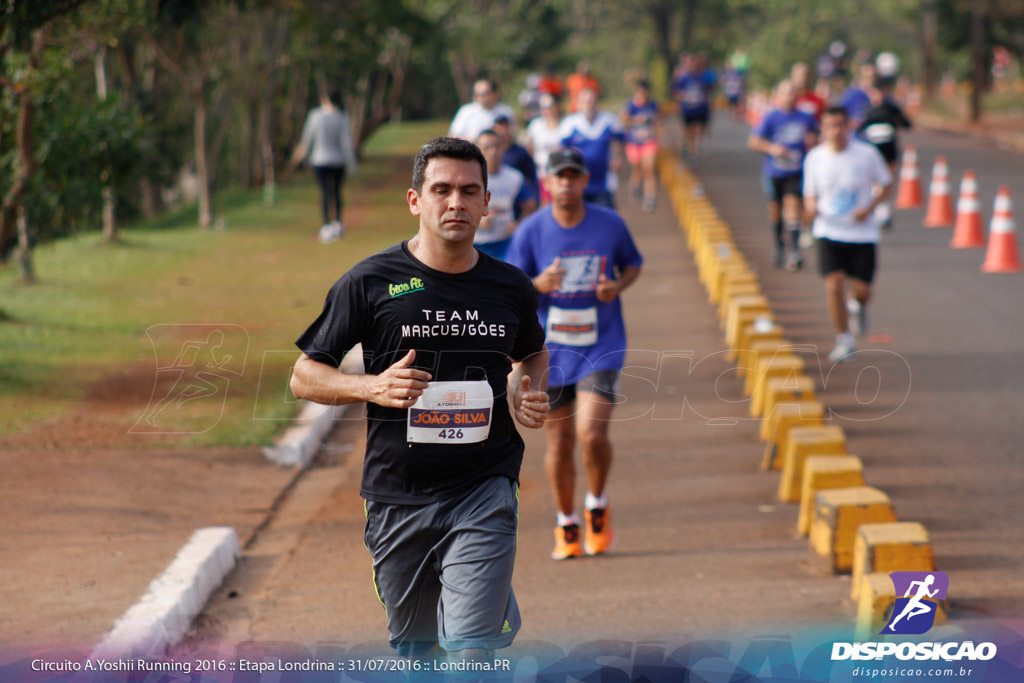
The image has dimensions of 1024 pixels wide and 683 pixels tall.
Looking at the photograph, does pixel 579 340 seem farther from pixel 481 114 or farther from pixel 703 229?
pixel 703 229

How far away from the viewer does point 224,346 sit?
11.1 m

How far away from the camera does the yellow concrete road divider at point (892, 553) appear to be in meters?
5.48

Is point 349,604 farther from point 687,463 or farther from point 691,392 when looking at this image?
point 691,392

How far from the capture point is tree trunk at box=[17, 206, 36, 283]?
12.8 meters

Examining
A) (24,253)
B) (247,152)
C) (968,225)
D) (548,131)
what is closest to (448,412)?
(548,131)

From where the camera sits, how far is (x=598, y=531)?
6.44m

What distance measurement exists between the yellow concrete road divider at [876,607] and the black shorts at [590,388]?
170 centimetres

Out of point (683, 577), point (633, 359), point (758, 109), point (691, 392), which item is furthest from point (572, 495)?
point (758, 109)

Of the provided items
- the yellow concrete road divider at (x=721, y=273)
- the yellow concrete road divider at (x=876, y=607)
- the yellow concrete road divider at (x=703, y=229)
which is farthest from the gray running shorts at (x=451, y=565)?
the yellow concrete road divider at (x=703, y=229)

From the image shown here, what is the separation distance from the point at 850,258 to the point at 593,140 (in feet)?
11.5

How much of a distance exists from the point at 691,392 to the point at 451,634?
630 cm

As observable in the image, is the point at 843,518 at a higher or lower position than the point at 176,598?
higher

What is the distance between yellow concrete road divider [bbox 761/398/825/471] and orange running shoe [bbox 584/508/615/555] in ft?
5.88

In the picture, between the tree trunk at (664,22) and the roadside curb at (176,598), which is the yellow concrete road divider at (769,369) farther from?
the tree trunk at (664,22)
